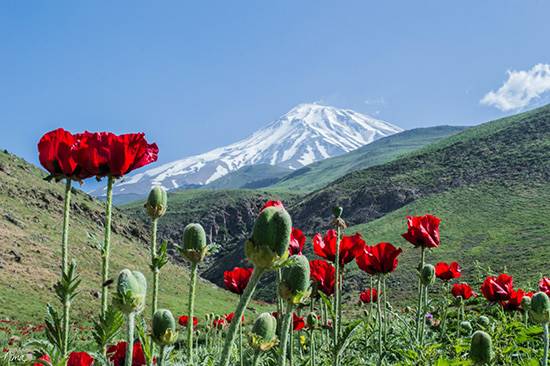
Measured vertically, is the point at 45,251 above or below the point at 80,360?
above

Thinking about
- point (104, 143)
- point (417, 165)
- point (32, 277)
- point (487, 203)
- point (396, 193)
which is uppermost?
point (417, 165)

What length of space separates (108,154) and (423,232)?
2.71 metres

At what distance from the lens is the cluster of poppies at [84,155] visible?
2.18m

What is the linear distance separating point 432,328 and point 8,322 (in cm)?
2444

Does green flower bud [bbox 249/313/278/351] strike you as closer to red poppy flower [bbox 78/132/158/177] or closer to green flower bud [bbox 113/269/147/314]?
green flower bud [bbox 113/269/147/314]

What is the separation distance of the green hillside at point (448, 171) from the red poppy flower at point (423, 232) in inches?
2451

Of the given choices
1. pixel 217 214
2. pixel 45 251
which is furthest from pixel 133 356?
pixel 217 214

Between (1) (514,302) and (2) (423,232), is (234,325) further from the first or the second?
(1) (514,302)

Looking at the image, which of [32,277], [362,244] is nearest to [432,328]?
[362,244]

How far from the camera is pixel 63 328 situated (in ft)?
5.32

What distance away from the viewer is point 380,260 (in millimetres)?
3627

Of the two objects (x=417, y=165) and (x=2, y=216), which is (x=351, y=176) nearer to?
(x=417, y=165)

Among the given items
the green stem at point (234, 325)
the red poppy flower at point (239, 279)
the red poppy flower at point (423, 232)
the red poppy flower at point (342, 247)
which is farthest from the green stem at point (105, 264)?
the red poppy flower at point (423, 232)

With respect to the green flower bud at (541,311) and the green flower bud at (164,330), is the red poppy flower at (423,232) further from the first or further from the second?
the green flower bud at (164,330)
